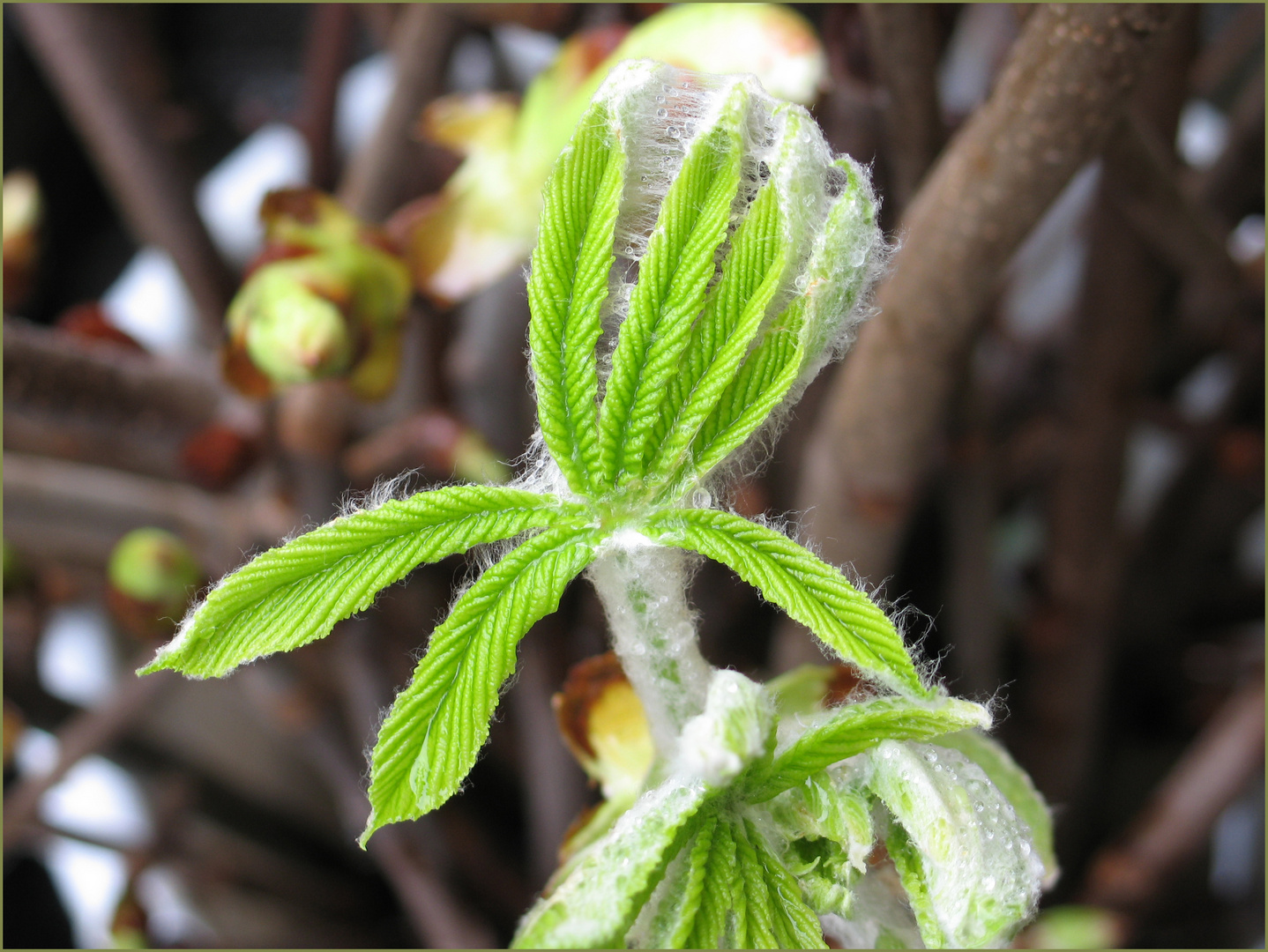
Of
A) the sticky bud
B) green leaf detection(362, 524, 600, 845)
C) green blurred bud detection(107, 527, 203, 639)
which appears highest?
the sticky bud

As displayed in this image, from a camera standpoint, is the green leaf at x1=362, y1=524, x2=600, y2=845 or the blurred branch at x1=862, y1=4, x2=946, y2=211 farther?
the blurred branch at x1=862, y1=4, x2=946, y2=211

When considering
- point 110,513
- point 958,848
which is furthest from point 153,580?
point 958,848

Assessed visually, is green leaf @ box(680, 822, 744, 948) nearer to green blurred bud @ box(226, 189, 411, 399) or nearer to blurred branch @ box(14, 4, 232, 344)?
green blurred bud @ box(226, 189, 411, 399)

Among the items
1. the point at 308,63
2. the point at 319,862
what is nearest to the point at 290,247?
the point at 308,63

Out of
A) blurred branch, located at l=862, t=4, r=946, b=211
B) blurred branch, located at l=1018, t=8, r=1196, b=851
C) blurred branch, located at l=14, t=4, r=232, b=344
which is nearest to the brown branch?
blurred branch, located at l=862, t=4, r=946, b=211

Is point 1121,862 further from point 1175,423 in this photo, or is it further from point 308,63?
point 308,63
